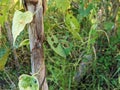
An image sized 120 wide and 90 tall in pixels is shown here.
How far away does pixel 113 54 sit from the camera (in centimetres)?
160

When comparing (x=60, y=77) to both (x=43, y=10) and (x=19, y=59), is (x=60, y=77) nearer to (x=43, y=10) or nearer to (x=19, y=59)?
(x=19, y=59)

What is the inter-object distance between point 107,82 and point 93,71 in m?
0.09

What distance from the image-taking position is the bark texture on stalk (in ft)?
2.54

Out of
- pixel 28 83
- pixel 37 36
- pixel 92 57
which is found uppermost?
pixel 37 36

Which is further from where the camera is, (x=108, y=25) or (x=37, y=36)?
(x=108, y=25)

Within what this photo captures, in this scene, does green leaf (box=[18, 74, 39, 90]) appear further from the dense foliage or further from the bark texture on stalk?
the dense foliage

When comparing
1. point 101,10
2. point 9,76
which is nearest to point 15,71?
point 9,76

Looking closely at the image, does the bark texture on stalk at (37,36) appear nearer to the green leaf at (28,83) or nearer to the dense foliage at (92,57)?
the green leaf at (28,83)

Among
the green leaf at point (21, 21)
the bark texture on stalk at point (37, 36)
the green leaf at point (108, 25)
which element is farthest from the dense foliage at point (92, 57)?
the green leaf at point (21, 21)

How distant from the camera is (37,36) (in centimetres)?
80

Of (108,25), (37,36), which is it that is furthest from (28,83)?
(108,25)

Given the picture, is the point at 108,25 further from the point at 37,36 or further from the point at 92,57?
the point at 37,36

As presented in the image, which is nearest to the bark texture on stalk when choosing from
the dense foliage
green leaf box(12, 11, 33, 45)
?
green leaf box(12, 11, 33, 45)

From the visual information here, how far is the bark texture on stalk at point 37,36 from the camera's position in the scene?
77 centimetres
